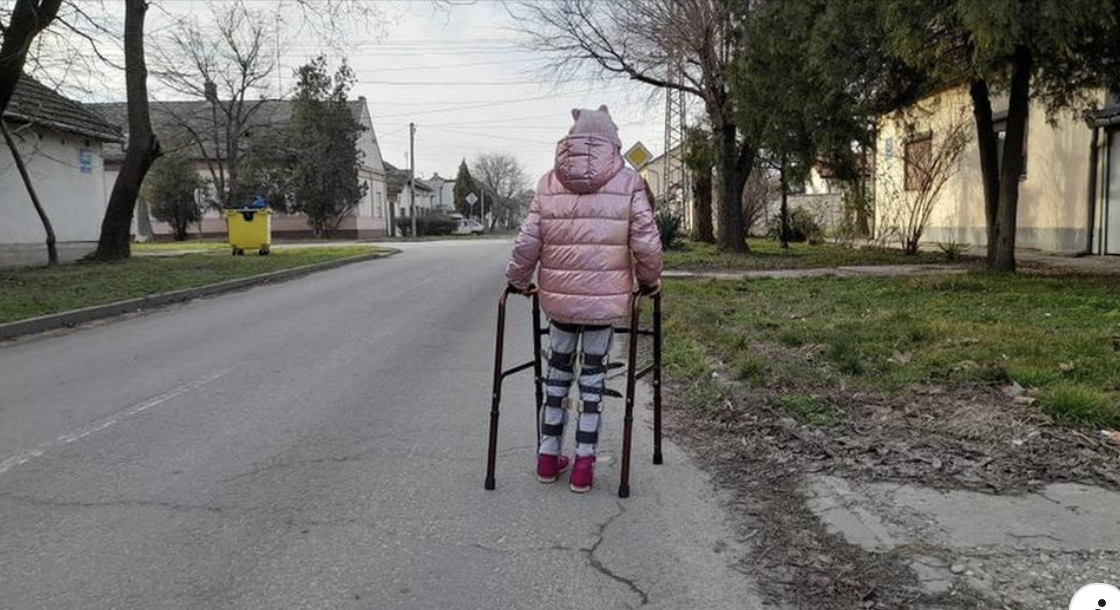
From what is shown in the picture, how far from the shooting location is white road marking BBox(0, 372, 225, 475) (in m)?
5.50

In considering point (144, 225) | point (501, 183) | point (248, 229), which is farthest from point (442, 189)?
point (248, 229)

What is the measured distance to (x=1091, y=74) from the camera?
574 inches

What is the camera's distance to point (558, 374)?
15.9 feet

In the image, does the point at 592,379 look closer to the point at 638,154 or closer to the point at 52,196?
the point at 638,154

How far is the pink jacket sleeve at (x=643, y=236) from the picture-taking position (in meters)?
4.61

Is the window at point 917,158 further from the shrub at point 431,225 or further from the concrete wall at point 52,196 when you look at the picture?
the shrub at point 431,225

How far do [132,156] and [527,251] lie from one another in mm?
20330

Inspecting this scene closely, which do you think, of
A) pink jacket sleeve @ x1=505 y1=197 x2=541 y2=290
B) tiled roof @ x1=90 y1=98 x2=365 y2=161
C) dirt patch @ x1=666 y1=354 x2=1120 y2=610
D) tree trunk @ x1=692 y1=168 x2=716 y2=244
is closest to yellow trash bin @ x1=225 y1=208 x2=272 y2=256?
tree trunk @ x1=692 y1=168 x2=716 y2=244

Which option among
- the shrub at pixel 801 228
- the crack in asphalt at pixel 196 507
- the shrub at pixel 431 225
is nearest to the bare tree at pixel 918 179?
the shrub at pixel 801 228

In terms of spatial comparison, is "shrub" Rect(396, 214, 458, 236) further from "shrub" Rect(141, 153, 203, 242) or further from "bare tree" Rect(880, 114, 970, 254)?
"bare tree" Rect(880, 114, 970, 254)

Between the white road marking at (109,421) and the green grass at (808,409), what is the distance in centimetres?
470

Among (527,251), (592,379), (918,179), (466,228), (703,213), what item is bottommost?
(592,379)

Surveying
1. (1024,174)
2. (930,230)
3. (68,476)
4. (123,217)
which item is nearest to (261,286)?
(123,217)

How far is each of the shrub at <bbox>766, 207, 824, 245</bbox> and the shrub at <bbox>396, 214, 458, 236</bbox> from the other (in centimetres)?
3063
